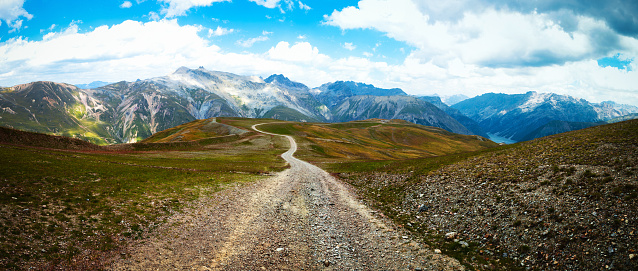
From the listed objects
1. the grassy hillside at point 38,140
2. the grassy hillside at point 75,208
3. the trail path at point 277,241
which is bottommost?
the trail path at point 277,241

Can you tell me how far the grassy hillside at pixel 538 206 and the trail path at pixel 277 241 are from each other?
9.46ft

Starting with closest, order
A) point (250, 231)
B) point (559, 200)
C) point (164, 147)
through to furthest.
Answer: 1. point (559, 200)
2. point (250, 231)
3. point (164, 147)

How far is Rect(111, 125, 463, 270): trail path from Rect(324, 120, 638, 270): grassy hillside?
113 inches

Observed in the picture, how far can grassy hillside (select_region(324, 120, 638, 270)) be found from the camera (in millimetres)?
12805

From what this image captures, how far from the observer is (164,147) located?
260 feet

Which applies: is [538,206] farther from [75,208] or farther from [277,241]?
[75,208]

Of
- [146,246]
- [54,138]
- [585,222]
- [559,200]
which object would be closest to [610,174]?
[559,200]

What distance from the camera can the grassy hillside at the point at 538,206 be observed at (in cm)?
1280

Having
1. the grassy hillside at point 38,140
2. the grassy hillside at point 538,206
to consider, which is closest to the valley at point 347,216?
the grassy hillside at point 538,206

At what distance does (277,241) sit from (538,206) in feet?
59.7

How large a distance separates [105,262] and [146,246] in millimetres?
2307

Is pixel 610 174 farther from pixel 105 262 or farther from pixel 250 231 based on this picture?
pixel 105 262

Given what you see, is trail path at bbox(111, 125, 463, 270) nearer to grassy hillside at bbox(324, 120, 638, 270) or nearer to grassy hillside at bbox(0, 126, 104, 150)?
grassy hillside at bbox(324, 120, 638, 270)

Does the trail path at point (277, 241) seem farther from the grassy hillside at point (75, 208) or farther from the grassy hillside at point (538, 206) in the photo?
the grassy hillside at point (538, 206)
